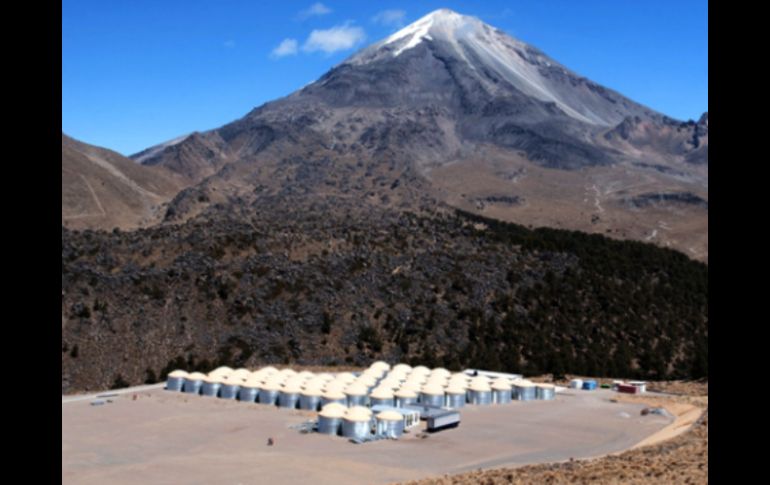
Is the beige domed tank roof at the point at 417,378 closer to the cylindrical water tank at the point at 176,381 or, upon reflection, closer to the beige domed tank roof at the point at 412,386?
the beige domed tank roof at the point at 412,386

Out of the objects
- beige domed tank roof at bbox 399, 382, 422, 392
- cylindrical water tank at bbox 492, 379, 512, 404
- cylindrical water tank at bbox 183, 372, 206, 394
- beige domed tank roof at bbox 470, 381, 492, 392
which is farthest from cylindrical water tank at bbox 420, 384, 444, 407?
cylindrical water tank at bbox 183, 372, 206, 394

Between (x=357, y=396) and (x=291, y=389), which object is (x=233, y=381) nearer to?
(x=291, y=389)

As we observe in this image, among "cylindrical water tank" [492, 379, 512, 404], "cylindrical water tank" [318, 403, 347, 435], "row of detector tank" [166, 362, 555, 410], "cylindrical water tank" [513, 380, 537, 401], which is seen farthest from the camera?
"cylindrical water tank" [513, 380, 537, 401]

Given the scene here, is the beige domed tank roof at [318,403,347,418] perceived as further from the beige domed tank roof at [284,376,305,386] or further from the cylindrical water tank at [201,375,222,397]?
the cylindrical water tank at [201,375,222,397]

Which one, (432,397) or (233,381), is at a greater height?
(233,381)

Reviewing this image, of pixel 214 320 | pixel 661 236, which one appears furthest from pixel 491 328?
pixel 661 236

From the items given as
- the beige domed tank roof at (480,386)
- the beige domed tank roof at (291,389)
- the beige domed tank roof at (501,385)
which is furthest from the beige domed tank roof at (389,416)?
the beige domed tank roof at (501,385)

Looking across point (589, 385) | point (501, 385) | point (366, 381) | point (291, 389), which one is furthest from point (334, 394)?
point (589, 385)
